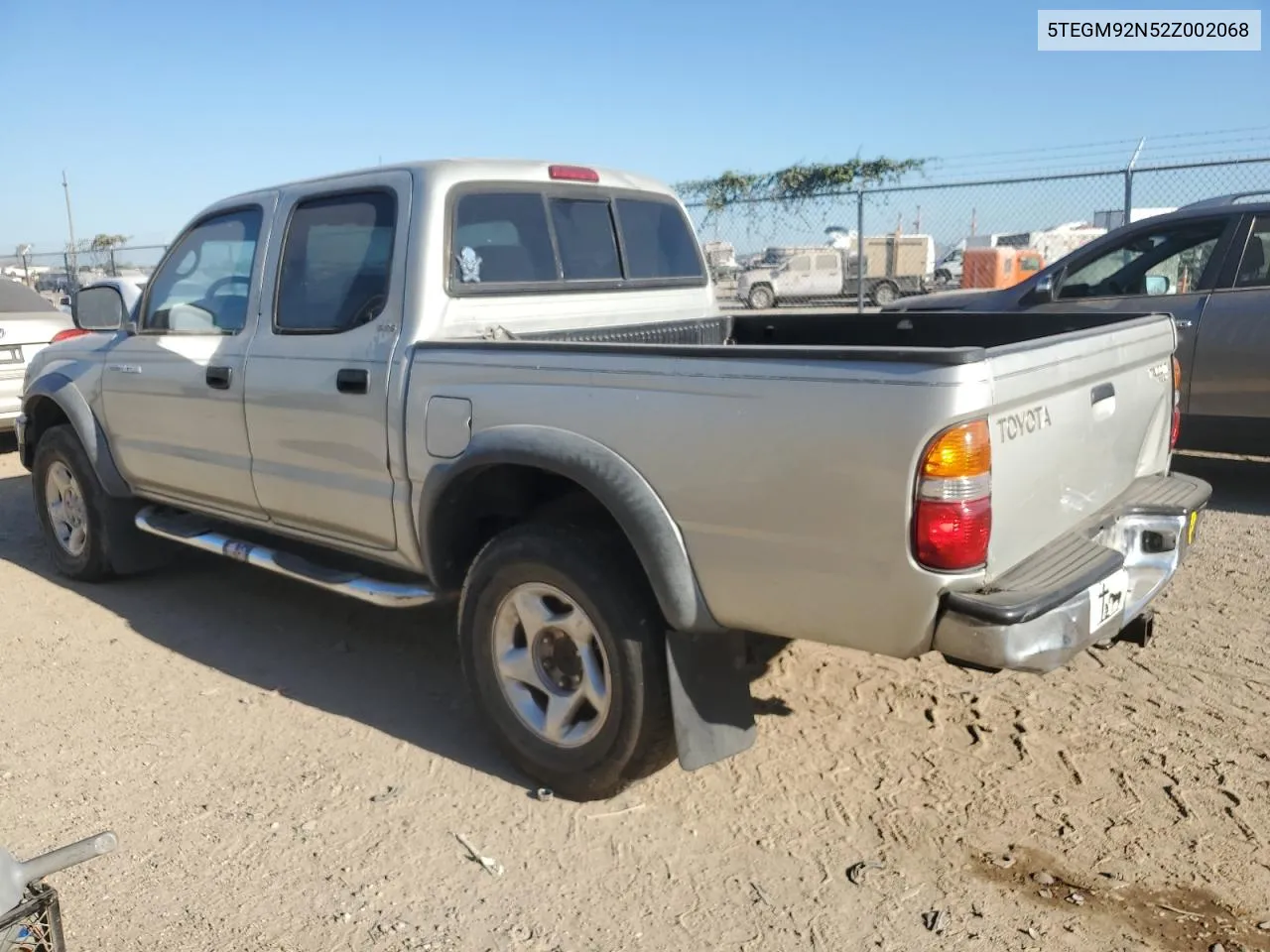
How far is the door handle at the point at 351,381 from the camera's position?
373 cm

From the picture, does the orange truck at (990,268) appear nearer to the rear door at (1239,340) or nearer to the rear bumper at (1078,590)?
the rear door at (1239,340)

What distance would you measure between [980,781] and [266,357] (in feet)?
9.96

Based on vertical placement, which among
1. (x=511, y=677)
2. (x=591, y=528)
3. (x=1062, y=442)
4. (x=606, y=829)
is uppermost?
(x=1062, y=442)

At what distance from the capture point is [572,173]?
171 inches

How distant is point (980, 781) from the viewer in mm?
3344

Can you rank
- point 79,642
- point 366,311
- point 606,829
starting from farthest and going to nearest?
point 79,642
point 366,311
point 606,829

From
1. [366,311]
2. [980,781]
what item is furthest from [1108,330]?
[366,311]

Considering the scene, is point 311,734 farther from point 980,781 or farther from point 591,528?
point 980,781

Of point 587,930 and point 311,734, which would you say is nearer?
point 587,930

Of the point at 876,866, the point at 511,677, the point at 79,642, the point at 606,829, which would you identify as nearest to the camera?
the point at 876,866

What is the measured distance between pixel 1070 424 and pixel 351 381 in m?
2.37

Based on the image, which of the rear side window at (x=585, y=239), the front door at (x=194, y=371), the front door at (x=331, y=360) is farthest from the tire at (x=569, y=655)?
the front door at (x=194, y=371)

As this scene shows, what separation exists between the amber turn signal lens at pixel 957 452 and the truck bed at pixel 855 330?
91 cm

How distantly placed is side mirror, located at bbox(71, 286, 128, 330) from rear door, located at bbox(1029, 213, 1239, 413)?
213 inches
